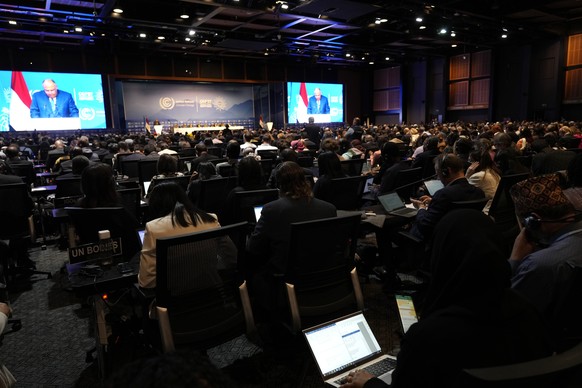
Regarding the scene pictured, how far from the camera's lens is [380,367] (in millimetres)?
1819

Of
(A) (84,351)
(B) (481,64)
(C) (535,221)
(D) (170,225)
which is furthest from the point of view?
(B) (481,64)

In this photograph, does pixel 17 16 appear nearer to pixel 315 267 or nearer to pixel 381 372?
pixel 315 267

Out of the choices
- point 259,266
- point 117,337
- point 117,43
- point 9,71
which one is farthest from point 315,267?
point 9,71

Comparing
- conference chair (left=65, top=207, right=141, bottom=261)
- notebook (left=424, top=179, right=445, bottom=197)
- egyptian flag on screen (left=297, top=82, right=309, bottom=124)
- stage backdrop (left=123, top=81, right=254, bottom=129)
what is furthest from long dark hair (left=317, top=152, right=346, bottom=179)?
egyptian flag on screen (left=297, top=82, right=309, bottom=124)

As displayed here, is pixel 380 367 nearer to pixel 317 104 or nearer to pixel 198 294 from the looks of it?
pixel 198 294

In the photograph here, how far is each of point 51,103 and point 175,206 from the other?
663 inches

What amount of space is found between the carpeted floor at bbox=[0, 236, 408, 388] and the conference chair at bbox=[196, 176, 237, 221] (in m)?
1.53

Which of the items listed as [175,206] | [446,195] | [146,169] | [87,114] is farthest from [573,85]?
[87,114]

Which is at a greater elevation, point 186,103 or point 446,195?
point 186,103

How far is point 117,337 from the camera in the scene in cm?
275

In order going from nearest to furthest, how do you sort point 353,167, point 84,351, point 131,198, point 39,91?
point 84,351 → point 131,198 → point 353,167 → point 39,91

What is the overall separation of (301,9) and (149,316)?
33.5 ft

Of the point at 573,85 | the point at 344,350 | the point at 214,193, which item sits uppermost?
the point at 573,85

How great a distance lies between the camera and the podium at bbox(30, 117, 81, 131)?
15725 mm
